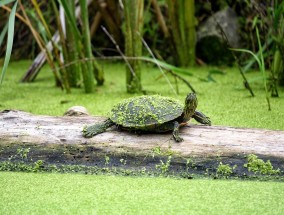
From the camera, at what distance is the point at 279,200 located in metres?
1.61

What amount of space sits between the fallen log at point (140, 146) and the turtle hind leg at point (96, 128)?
0.02 metres

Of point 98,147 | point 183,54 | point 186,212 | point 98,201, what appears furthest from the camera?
point 183,54

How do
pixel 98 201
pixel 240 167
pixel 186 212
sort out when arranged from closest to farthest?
1. pixel 186 212
2. pixel 98 201
3. pixel 240 167

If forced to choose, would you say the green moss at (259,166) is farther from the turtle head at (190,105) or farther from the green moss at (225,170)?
the turtle head at (190,105)

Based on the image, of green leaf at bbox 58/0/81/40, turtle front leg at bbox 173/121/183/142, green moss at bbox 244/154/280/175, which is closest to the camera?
green moss at bbox 244/154/280/175

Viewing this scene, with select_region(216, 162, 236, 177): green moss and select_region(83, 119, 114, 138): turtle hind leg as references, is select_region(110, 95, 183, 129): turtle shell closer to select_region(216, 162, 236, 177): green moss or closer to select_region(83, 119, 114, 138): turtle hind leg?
select_region(83, 119, 114, 138): turtle hind leg

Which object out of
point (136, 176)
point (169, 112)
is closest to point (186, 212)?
point (136, 176)

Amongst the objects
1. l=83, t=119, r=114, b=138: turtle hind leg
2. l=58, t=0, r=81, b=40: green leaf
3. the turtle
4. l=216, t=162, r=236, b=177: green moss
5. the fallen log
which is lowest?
l=216, t=162, r=236, b=177: green moss

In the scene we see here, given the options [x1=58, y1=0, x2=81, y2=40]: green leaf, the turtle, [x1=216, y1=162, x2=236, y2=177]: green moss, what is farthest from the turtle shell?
[x1=58, y1=0, x2=81, y2=40]: green leaf

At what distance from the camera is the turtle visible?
2.01 m

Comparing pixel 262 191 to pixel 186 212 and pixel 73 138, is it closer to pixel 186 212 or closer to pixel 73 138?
pixel 186 212

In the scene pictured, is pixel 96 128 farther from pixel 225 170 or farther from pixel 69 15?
pixel 69 15

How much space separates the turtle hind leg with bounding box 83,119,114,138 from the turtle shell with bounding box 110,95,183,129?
3 cm

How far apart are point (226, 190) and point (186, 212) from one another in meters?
0.23
